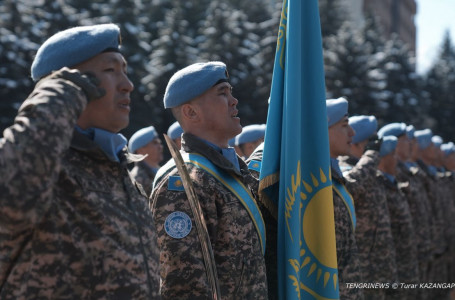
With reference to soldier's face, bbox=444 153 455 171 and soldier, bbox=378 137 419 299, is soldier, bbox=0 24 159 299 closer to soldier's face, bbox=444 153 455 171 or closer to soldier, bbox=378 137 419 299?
soldier, bbox=378 137 419 299

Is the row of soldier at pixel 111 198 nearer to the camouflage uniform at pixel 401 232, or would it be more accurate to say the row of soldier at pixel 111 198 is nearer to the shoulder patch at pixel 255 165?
the shoulder patch at pixel 255 165

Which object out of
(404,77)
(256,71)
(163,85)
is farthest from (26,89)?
(404,77)

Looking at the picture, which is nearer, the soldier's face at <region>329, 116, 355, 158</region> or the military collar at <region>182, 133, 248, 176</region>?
the military collar at <region>182, 133, 248, 176</region>

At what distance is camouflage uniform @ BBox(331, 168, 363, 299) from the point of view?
4.20 meters

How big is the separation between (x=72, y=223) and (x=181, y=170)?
0.76 metres

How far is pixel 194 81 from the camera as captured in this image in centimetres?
358

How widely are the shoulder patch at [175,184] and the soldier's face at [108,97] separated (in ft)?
2.01

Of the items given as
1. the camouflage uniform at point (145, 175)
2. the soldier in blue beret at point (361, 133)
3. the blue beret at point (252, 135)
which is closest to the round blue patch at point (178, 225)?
the soldier in blue beret at point (361, 133)

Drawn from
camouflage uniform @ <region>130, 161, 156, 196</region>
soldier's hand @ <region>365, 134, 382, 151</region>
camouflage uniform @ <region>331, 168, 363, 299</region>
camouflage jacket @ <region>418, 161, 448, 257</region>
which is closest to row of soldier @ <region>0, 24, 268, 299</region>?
camouflage uniform @ <region>331, 168, 363, 299</region>

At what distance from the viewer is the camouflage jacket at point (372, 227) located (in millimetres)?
5797

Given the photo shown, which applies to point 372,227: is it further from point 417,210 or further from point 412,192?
point 417,210

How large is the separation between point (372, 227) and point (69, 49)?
401 cm

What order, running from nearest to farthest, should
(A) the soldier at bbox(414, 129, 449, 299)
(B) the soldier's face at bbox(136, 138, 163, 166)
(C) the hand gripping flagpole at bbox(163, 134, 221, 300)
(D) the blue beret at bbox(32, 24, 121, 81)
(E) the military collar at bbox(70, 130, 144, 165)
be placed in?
(E) the military collar at bbox(70, 130, 144, 165), (D) the blue beret at bbox(32, 24, 121, 81), (C) the hand gripping flagpole at bbox(163, 134, 221, 300), (B) the soldier's face at bbox(136, 138, 163, 166), (A) the soldier at bbox(414, 129, 449, 299)

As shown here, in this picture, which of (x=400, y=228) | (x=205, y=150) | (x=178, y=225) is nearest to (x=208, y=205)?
(x=178, y=225)
